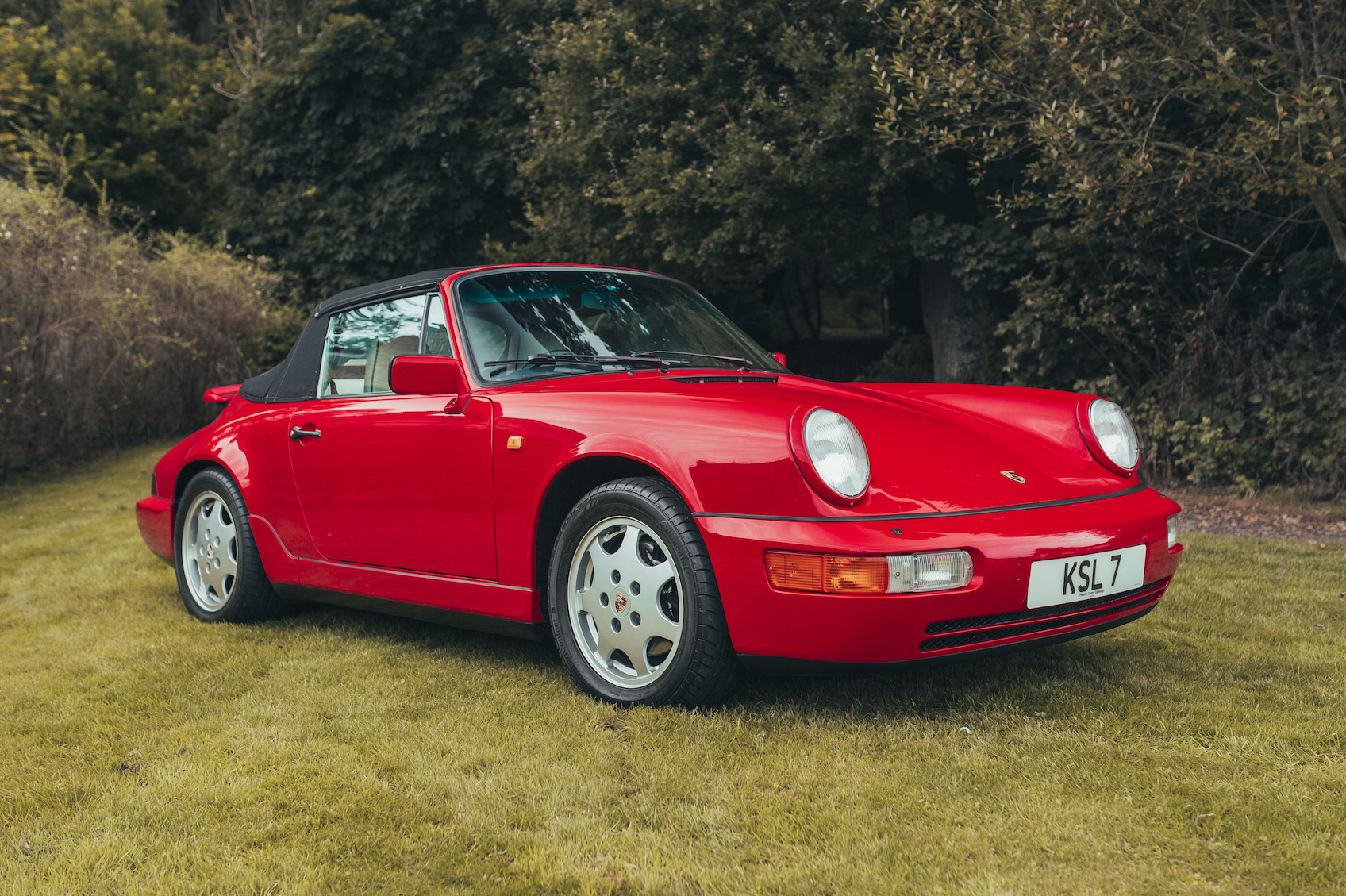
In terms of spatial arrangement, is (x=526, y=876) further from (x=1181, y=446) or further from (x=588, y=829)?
(x=1181, y=446)

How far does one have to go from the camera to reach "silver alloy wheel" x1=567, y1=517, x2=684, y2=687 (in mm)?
3162

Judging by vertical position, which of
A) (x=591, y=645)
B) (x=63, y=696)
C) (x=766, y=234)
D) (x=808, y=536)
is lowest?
(x=63, y=696)

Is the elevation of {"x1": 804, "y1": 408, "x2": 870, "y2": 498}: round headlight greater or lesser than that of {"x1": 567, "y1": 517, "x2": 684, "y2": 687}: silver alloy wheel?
greater

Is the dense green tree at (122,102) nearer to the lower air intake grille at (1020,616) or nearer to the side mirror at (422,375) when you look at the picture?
the side mirror at (422,375)

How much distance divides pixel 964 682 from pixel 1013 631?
55 centimetres

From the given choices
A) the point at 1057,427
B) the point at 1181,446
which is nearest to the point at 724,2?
the point at 1181,446

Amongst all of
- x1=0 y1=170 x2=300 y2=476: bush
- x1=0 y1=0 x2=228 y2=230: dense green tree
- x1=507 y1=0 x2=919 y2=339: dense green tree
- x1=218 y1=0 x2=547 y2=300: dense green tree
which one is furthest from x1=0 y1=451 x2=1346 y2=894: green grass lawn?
x1=0 y1=0 x2=228 y2=230: dense green tree

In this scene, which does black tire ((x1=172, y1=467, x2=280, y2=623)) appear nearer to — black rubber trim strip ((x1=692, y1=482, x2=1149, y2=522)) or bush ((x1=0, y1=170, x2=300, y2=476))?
black rubber trim strip ((x1=692, y1=482, x2=1149, y2=522))

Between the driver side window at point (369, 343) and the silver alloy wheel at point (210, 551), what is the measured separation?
851 millimetres

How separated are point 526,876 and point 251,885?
1.90 ft

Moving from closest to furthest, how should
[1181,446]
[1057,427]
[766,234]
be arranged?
[1057,427]
[1181,446]
[766,234]

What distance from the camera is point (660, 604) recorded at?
3166 millimetres

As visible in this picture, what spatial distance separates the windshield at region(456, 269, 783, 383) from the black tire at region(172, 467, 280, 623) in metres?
1.56

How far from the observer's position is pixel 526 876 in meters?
2.26
